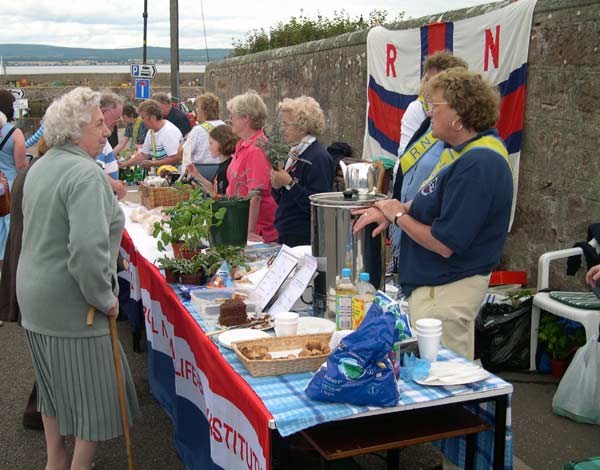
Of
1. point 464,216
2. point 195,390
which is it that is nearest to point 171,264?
point 195,390

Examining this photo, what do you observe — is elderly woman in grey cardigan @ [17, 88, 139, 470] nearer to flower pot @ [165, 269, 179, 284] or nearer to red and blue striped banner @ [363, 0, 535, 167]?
flower pot @ [165, 269, 179, 284]

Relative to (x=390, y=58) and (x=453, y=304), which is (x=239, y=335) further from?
(x=390, y=58)

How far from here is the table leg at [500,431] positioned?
89.7 inches

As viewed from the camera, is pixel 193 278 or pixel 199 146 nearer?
pixel 193 278

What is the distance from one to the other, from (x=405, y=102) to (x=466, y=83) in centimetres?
438

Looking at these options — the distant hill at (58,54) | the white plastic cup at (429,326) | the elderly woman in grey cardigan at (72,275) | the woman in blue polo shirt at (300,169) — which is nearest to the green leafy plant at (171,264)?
the elderly woman in grey cardigan at (72,275)

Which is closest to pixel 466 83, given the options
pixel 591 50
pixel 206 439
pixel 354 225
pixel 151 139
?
pixel 354 225

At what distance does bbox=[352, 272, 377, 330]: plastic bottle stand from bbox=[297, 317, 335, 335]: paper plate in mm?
152

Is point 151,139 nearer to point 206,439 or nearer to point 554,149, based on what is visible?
point 554,149

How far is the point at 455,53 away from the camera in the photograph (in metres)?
6.02

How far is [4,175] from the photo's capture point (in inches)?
248

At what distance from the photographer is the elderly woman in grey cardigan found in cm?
268

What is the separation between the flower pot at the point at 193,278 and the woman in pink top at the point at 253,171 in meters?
1.02

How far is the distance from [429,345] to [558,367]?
2.38 m
